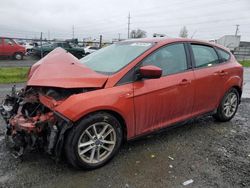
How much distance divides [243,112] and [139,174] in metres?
3.90

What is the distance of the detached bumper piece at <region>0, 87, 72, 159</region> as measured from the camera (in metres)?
2.93

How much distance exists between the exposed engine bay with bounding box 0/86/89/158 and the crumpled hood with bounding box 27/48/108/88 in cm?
12

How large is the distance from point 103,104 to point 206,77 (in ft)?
6.85

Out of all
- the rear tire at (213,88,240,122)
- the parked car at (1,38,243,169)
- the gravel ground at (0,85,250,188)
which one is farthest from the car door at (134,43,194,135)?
the rear tire at (213,88,240,122)

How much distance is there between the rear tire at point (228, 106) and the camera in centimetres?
491

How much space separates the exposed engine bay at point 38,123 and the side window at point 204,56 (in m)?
2.18

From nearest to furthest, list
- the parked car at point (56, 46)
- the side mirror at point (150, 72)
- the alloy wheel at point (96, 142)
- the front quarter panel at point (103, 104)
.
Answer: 1. the front quarter panel at point (103, 104)
2. the alloy wheel at point (96, 142)
3. the side mirror at point (150, 72)
4. the parked car at point (56, 46)

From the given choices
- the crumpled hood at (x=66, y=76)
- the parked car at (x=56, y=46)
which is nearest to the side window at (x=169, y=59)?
the crumpled hood at (x=66, y=76)

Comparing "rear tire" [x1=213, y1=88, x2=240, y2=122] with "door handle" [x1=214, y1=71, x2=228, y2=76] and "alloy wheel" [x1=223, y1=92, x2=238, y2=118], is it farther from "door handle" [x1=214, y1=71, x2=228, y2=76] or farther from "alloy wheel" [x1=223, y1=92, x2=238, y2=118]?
"door handle" [x1=214, y1=71, x2=228, y2=76]

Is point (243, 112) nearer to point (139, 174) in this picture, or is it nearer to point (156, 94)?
point (156, 94)

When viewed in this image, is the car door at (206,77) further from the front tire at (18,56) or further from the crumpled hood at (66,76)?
the front tire at (18,56)

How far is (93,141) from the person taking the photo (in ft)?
10.4

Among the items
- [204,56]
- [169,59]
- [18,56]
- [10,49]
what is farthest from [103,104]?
[18,56]

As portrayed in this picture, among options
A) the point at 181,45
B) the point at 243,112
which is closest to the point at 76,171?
the point at 181,45
